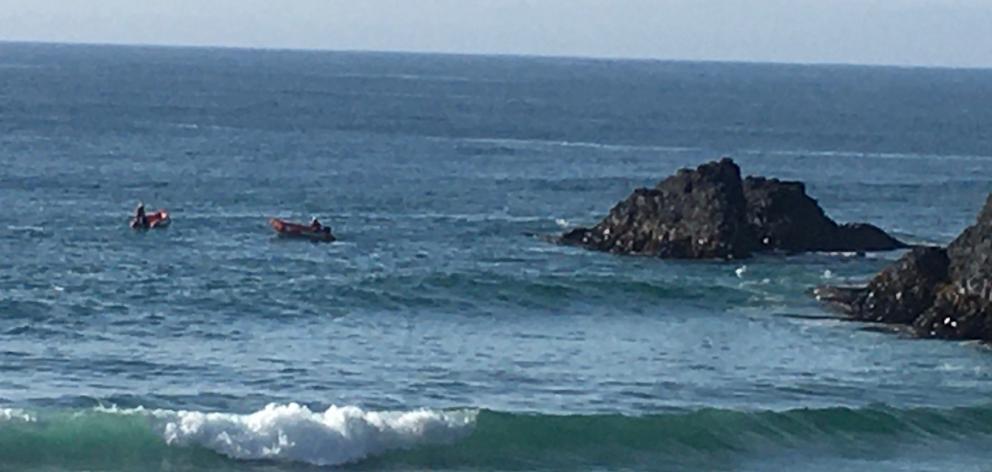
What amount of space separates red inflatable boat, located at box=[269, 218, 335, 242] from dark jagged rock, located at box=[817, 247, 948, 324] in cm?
2384

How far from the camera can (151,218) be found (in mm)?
78062

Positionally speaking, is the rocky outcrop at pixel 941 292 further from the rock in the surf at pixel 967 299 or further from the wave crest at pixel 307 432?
the wave crest at pixel 307 432

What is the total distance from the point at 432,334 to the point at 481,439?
1427 centimetres

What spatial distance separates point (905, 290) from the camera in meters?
57.2

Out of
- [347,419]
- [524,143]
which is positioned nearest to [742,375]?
[347,419]

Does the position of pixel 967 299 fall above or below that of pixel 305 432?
above

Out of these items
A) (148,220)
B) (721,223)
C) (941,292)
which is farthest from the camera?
(148,220)

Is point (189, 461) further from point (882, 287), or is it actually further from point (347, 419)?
point (882, 287)

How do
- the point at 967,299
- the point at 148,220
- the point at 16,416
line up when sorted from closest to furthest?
the point at 16,416 < the point at 967,299 < the point at 148,220

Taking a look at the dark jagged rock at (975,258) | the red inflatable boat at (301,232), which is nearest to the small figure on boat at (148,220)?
the red inflatable boat at (301,232)

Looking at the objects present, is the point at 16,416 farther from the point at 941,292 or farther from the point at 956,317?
the point at 941,292

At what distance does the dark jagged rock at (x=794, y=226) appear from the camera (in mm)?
72625

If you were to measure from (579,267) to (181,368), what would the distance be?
2362cm

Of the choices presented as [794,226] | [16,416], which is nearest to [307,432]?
[16,416]
